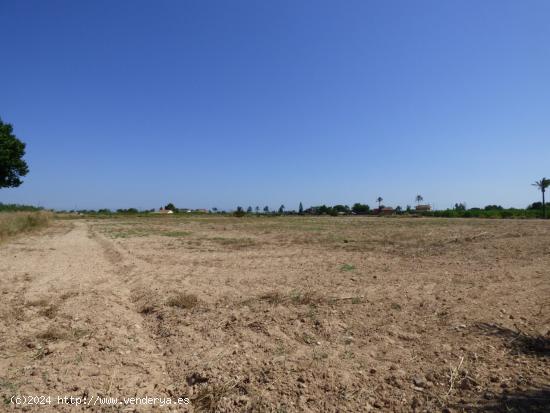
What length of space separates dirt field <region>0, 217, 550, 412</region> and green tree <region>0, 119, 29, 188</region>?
1237 inches

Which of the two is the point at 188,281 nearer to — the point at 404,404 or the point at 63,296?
the point at 63,296

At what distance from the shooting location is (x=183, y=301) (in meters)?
5.91

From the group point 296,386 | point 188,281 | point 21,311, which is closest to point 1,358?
point 21,311

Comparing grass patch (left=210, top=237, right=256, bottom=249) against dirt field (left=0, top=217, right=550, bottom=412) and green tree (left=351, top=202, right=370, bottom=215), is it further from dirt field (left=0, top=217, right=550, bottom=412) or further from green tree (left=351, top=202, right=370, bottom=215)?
green tree (left=351, top=202, right=370, bottom=215)

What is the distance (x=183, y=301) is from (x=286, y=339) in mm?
2375

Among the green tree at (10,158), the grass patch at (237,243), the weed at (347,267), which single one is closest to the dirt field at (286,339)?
the weed at (347,267)

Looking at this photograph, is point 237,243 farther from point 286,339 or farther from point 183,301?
point 286,339

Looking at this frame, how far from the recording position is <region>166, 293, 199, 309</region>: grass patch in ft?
19.0

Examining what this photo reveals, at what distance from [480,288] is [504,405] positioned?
4500 mm

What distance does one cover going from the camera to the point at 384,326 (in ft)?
15.7

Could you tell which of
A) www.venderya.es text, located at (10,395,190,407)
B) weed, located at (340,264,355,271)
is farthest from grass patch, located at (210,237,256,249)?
www.venderya.es text, located at (10,395,190,407)

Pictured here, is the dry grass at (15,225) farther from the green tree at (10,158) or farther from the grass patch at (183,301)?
the grass patch at (183,301)

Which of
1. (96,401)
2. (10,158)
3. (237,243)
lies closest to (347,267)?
(96,401)

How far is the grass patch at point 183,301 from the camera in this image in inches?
228
